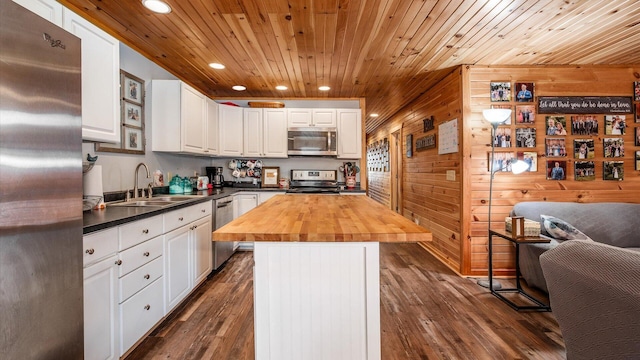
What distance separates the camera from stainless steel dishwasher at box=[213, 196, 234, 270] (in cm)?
315

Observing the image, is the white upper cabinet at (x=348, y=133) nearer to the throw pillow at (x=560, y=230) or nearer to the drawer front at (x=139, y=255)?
the throw pillow at (x=560, y=230)

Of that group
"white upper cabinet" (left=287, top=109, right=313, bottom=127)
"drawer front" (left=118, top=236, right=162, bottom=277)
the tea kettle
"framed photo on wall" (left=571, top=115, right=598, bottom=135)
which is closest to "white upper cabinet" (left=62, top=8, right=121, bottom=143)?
"drawer front" (left=118, top=236, right=162, bottom=277)

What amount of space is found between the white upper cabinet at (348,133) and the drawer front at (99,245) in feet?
10.5

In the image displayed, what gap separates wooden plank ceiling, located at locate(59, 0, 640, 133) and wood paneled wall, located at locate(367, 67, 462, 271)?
1.24 feet

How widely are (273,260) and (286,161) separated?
11.1ft

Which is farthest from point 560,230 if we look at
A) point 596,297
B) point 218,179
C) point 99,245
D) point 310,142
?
point 218,179

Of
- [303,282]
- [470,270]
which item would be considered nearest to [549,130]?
[470,270]

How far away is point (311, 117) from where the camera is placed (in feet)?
14.1

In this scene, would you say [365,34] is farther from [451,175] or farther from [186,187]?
[186,187]

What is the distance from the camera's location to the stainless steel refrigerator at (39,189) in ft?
3.04

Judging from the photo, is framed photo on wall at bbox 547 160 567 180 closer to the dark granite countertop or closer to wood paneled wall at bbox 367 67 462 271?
wood paneled wall at bbox 367 67 462 271

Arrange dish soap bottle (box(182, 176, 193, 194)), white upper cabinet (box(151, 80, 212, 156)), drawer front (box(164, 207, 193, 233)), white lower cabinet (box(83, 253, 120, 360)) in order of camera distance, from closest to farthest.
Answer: white lower cabinet (box(83, 253, 120, 360)), drawer front (box(164, 207, 193, 233)), white upper cabinet (box(151, 80, 212, 156)), dish soap bottle (box(182, 176, 193, 194))

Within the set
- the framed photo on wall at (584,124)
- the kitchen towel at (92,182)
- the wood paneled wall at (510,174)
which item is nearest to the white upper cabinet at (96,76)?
the kitchen towel at (92,182)

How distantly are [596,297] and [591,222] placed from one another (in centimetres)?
285
